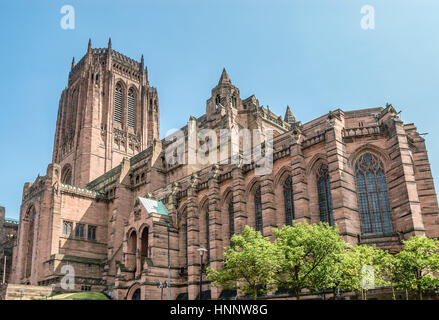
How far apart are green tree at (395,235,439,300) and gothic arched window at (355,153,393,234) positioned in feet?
17.5

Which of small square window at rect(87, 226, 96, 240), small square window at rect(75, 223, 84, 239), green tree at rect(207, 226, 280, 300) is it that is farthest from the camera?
small square window at rect(87, 226, 96, 240)

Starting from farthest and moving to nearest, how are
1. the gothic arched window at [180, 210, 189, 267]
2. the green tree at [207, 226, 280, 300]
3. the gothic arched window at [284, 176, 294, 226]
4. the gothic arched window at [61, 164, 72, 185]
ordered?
the gothic arched window at [61, 164, 72, 185]
the gothic arched window at [180, 210, 189, 267]
the gothic arched window at [284, 176, 294, 226]
the green tree at [207, 226, 280, 300]

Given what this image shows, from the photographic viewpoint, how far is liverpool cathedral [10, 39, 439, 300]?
3181 cm

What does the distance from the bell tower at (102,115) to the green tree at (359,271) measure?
5390cm

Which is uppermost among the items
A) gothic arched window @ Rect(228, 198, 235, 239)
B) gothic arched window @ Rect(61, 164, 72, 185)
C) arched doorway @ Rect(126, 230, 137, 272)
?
gothic arched window @ Rect(61, 164, 72, 185)


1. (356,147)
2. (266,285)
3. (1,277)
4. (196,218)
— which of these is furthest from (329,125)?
(1,277)

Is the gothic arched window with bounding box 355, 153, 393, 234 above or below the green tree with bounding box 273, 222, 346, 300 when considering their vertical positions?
above

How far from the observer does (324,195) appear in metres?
34.4

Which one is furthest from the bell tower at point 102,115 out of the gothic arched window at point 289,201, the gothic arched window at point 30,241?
the gothic arched window at point 289,201

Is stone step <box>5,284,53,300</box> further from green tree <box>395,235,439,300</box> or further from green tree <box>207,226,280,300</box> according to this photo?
green tree <box>395,235,439,300</box>

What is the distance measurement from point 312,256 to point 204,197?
63.2ft

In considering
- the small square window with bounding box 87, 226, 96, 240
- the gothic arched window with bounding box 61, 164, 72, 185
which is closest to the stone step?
the small square window with bounding box 87, 226, 96, 240

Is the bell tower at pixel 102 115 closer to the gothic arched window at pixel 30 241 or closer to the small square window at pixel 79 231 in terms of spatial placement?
the gothic arched window at pixel 30 241
